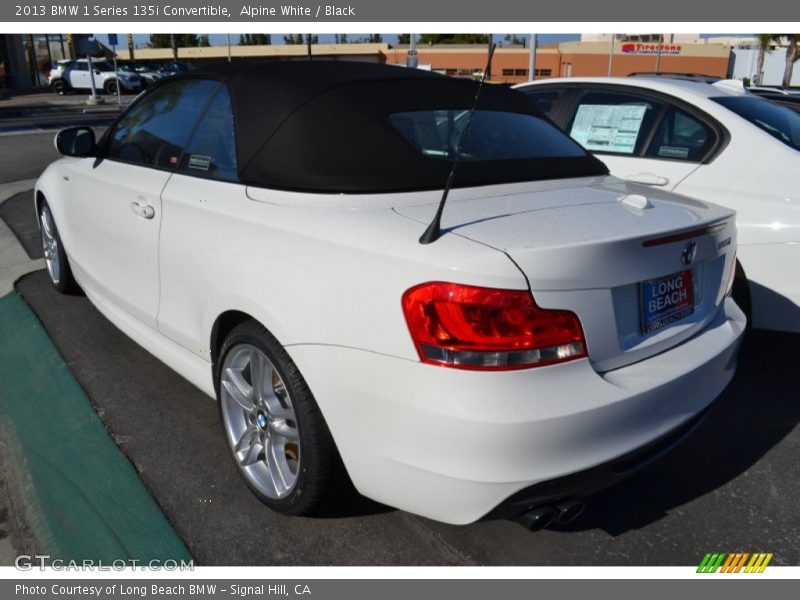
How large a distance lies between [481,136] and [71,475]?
231cm

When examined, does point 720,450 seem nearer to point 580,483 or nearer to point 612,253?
point 580,483

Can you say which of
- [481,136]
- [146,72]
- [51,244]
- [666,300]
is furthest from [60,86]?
[666,300]

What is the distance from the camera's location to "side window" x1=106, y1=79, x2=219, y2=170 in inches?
131

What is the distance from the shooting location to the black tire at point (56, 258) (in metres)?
4.78

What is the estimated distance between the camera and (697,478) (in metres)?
3.05

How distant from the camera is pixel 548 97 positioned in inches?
209

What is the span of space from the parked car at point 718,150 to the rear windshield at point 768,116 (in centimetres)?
1

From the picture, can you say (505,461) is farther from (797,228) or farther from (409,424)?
(797,228)

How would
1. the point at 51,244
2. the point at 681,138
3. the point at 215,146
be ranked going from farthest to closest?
the point at 51,244
the point at 681,138
the point at 215,146

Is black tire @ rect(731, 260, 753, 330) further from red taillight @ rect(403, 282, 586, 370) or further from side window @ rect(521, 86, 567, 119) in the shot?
red taillight @ rect(403, 282, 586, 370)

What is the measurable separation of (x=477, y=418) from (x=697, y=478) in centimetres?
160

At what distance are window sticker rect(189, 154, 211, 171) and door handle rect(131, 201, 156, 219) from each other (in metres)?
0.29

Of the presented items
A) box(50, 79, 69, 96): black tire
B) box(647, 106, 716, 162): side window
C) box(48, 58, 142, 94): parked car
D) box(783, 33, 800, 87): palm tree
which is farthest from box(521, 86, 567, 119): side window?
box(783, 33, 800, 87): palm tree

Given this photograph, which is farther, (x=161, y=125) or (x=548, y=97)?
(x=548, y=97)
